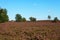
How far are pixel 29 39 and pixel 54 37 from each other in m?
2.72

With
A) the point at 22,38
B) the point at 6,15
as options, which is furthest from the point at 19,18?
the point at 22,38

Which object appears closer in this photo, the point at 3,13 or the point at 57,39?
the point at 57,39

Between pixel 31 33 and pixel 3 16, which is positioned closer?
pixel 31 33

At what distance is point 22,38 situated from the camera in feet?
61.4

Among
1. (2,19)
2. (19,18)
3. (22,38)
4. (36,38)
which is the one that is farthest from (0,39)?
(19,18)

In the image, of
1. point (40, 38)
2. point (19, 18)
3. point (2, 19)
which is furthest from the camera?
point (19, 18)

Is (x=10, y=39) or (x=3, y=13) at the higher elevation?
(x=3, y=13)

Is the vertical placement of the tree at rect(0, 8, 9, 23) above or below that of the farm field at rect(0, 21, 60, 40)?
above

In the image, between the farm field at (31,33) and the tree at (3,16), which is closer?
the farm field at (31,33)

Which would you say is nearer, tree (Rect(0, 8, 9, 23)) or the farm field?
the farm field

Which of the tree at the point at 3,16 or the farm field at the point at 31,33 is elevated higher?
the tree at the point at 3,16

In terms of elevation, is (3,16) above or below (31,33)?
above

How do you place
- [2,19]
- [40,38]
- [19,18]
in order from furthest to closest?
[19,18]
[2,19]
[40,38]

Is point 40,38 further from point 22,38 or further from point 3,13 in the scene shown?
point 3,13
